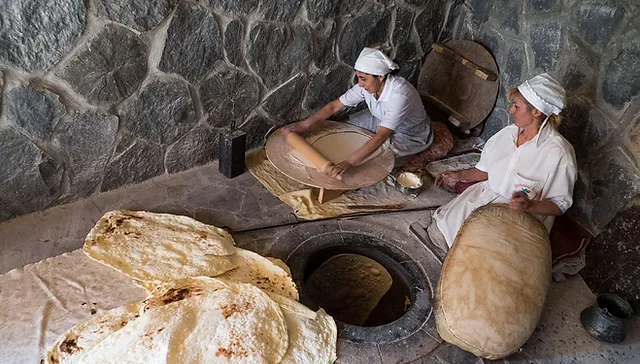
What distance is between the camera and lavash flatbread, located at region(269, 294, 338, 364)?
2.40m

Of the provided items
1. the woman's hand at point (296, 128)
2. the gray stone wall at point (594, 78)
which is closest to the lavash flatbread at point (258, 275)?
the woman's hand at point (296, 128)

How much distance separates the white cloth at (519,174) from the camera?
2904mm

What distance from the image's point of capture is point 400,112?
3.67 m

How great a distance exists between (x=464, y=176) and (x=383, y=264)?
0.90 metres

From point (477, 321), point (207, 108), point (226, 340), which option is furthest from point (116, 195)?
point (477, 321)

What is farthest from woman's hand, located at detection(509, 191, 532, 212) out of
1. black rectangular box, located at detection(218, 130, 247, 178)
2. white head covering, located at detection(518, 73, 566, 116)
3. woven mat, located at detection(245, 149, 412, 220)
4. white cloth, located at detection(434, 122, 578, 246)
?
black rectangular box, located at detection(218, 130, 247, 178)

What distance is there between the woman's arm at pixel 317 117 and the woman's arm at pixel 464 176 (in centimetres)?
90

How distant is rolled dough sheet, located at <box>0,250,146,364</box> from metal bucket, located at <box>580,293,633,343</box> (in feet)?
7.70

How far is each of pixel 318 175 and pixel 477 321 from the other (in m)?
1.37

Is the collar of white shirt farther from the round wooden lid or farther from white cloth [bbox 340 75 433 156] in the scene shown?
the round wooden lid

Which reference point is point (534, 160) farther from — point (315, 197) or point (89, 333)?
point (89, 333)

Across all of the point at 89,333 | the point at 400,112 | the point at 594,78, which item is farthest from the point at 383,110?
the point at 89,333

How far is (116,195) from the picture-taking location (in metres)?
3.35

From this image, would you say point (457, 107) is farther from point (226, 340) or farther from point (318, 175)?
point (226, 340)
